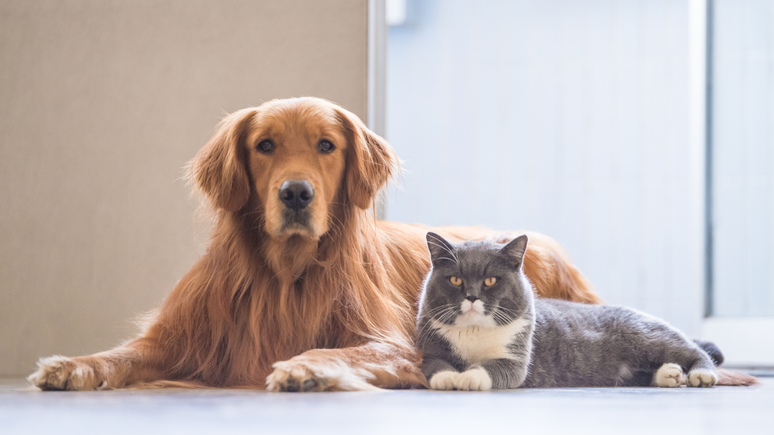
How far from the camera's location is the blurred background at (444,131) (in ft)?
9.71

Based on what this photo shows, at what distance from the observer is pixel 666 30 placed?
3012 millimetres

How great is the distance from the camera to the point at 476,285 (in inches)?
64.2

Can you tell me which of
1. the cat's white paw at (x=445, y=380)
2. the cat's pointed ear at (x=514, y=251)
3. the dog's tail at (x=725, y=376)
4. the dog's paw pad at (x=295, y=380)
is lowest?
the dog's tail at (x=725, y=376)

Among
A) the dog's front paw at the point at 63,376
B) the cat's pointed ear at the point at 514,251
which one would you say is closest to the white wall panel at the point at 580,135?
the cat's pointed ear at the point at 514,251

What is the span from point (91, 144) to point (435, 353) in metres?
2.06

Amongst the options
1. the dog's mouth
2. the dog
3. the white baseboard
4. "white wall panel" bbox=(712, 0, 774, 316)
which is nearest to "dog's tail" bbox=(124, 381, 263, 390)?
the dog

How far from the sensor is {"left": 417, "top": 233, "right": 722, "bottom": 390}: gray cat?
5.28 feet

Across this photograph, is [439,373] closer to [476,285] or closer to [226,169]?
[476,285]

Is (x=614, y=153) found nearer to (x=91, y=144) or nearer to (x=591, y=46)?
(x=591, y=46)

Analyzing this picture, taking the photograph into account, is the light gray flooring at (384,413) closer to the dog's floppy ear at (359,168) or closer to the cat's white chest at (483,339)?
the cat's white chest at (483,339)

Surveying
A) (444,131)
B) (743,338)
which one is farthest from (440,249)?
(743,338)

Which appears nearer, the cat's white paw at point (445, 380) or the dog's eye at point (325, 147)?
the cat's white paw at point (445, 380)

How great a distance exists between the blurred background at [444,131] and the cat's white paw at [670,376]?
4.41ft

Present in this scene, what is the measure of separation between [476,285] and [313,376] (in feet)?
1.54
